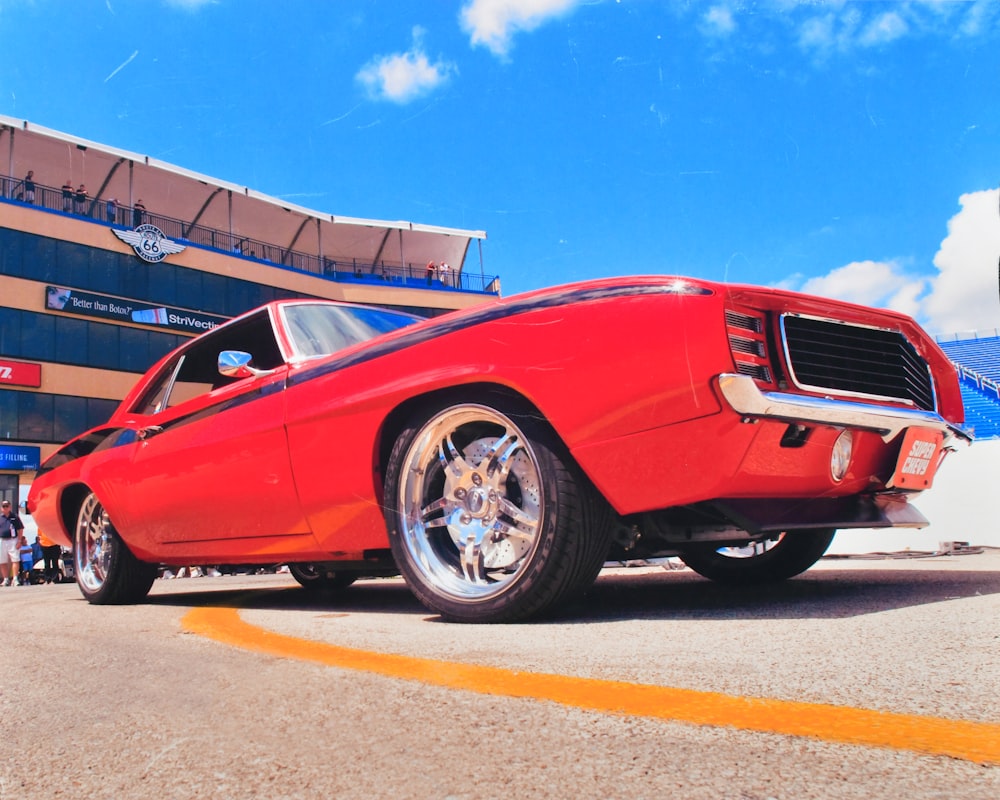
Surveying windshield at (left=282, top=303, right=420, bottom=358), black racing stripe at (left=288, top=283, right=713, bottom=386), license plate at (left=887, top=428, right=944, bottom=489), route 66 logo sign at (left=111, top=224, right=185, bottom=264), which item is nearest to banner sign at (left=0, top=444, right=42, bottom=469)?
route 66 logo sign at (left=111, top=224, right=185, bottom=264)

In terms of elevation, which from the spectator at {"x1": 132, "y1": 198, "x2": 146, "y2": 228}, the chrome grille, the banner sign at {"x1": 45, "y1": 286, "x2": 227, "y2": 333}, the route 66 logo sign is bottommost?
the chrome grille

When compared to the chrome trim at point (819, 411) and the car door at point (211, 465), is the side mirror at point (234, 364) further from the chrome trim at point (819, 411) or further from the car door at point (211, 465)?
the chrome trim at point (819, 411)

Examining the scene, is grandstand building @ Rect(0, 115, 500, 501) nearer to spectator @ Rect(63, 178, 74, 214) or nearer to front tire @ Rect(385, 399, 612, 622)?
spectator @ Rect(63, 178, 74, 214)

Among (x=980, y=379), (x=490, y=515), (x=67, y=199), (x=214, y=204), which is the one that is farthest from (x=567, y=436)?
(x=214, y=204)

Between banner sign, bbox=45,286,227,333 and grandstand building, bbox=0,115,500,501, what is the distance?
39 mm

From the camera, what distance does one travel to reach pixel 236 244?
33.5 m

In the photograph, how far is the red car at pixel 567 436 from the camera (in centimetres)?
232

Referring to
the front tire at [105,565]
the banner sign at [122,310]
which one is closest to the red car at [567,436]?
the front tire at [105,565]

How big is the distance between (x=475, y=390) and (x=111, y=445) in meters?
3.01

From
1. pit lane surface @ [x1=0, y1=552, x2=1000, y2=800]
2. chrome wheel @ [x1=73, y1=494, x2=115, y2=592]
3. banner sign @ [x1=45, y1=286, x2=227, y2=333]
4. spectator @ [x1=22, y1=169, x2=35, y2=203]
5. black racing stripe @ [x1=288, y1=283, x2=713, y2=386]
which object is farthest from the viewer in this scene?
banner sign @ [x1=45, y1=286, x2=227, y2=333]

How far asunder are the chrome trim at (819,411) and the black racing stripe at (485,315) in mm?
304

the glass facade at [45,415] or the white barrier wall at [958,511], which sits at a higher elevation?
the glass facade at [45,415]

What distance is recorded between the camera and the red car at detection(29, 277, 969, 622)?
91.4 inches

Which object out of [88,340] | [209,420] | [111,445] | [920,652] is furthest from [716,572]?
[88,340]
